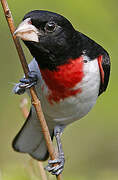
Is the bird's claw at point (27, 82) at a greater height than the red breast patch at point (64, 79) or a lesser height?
greater

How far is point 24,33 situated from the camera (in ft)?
12.8

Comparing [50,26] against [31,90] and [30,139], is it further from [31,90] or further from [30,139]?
[30,139]

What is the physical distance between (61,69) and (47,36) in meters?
0.45

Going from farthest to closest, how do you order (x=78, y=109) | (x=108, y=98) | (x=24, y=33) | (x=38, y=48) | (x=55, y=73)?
(x=108, y=98)
(x=78, y=109)
(x=55, y=73)
(x=38, y=48)
(x=24, y=33)

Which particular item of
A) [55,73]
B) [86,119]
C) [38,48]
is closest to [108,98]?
[86,119]

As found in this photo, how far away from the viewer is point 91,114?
24.3ft

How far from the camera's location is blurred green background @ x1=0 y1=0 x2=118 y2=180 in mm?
6137

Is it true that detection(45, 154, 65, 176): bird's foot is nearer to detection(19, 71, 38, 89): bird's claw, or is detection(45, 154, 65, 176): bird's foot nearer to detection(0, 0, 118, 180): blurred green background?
detection(19, 71, 38, 89): bird's claw

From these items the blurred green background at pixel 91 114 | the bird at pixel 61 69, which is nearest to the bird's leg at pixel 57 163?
the bird at pixel 61 69

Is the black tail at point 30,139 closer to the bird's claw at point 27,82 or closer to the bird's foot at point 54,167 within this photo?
the bird's foot at point 54,167

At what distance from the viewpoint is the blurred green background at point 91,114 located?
6137mm

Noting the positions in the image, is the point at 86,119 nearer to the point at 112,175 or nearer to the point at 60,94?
the point at 112,175

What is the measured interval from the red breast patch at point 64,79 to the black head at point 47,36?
0.08 m

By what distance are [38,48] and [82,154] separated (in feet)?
10.8
